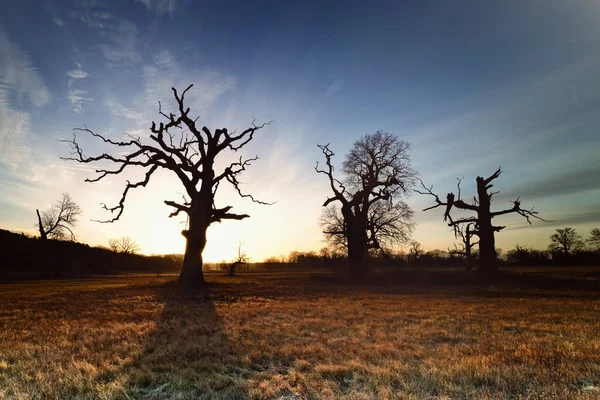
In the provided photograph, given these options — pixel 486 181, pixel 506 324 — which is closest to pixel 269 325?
pixel 506 324

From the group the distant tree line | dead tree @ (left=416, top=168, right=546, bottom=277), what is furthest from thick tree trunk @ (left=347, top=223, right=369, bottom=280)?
the distant tree line

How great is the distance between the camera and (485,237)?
2861 centimetres

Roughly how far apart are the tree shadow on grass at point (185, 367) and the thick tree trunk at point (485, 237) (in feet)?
88.6

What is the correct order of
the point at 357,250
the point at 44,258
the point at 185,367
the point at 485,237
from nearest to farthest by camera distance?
1. the point at 185,367
2. the point at 485,237
3. the point at 357,250
4. the point at 44,258

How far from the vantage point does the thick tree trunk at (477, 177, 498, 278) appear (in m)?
28.2

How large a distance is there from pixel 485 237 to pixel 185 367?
97.3 feet

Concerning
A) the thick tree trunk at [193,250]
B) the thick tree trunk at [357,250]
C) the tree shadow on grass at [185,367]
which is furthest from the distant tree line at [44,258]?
the tree shadow on grass at [185,367]

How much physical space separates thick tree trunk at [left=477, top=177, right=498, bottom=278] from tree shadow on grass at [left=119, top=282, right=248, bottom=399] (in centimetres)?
2699

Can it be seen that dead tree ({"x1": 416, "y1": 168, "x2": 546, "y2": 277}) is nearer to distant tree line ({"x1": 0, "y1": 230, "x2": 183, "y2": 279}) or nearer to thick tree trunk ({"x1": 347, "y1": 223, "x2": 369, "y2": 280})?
thick tree trunk ({"x1": 347, "y1": 223, "x2": 369, "y2": 280})

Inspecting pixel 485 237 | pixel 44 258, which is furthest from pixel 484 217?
pixel 44 258

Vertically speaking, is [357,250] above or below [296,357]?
above

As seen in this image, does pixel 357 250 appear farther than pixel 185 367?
Yes

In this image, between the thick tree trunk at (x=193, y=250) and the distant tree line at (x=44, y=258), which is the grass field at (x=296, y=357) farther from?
the distant tree line at (x=44, y=258)

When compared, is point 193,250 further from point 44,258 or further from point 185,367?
point 44,258
